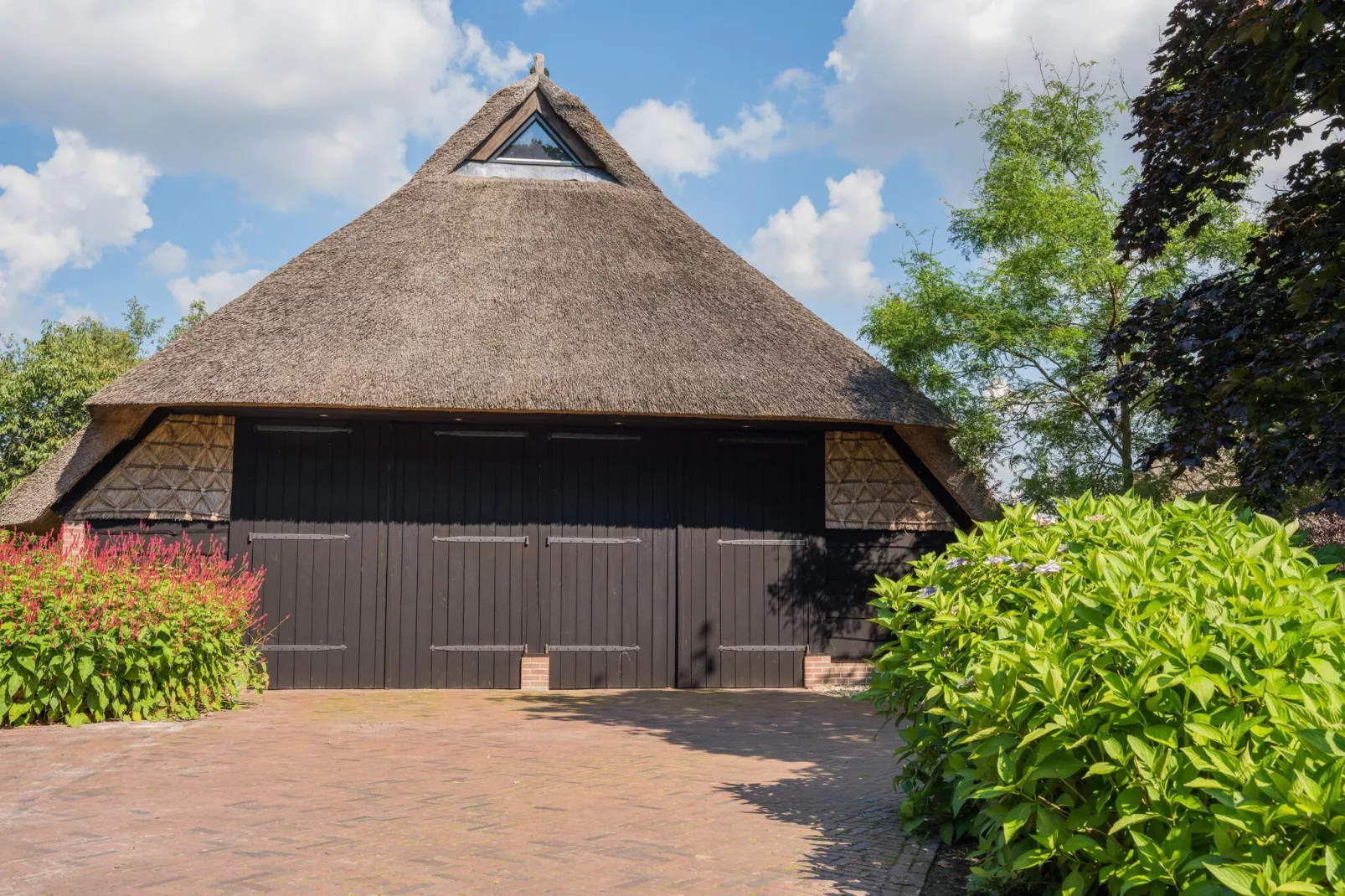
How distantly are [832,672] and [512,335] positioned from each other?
4985mm

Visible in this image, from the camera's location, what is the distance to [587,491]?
11.1 meters

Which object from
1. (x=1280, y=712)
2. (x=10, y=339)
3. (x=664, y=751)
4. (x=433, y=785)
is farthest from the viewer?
(x=10, y=339)

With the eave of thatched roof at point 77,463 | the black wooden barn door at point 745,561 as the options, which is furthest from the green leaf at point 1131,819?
the eave of thatched roof at point 77,463

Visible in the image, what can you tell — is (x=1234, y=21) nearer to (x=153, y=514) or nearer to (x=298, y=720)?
(x=298, y=720)

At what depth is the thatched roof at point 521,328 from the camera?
398 inches

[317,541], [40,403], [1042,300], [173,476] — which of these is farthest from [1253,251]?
[40,403]

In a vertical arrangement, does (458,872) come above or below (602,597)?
below

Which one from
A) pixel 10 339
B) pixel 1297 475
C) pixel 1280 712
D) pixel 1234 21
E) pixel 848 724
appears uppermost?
→ pixel 10 339

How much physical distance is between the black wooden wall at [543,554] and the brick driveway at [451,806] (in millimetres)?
2068

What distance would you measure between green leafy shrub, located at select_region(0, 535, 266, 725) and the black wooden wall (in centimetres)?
202

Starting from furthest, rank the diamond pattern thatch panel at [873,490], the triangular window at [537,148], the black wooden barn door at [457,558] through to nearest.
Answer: the triangular window at [537,148]
the diamond pattern thatch panel at [873,490]
the black wooden barn door at [457,558]

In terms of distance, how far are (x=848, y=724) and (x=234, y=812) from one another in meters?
5.10

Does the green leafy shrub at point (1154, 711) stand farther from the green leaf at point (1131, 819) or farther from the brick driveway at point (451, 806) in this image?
the brick driveway at point (451, 806)

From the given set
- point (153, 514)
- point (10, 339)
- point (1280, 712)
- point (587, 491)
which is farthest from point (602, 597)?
point (10, 339)
